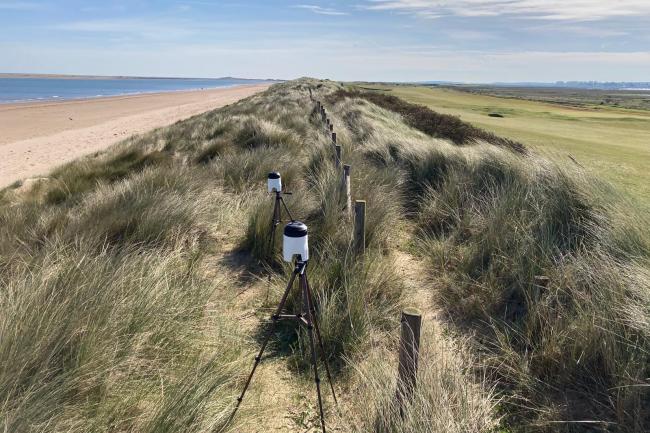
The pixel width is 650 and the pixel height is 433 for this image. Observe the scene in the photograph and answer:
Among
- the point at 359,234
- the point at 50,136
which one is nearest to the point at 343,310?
the point at 359,234

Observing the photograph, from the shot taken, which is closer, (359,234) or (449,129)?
(359,234)

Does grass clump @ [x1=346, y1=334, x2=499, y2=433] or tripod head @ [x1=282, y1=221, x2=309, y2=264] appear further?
tripod head @ [x1=282, y1=221, x2=309, y2=264]

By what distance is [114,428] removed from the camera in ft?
7.88

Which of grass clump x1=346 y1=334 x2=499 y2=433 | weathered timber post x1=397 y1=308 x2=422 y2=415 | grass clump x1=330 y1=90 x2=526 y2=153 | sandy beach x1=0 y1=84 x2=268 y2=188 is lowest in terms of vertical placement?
sandy beach x1=0 y1=84 x2=268 y2=188

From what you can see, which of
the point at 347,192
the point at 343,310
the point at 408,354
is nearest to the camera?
the point at 408,354

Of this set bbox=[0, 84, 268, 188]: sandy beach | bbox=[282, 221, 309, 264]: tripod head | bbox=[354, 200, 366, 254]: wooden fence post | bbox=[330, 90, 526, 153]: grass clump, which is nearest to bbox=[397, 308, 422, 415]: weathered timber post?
bbox=[282, 221, 309, 264]: tripod head

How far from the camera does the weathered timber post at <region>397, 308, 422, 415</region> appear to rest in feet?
8.02

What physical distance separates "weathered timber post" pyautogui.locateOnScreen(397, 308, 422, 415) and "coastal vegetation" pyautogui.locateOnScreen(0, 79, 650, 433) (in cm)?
7

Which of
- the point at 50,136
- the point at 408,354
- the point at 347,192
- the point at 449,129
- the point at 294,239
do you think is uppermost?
the point at 294,239

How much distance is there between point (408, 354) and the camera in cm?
257

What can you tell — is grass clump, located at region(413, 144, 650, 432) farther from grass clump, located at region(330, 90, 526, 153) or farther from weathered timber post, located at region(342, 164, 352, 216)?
grass clump, located at region(330, 90, 526, 153)

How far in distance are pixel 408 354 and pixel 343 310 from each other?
1.28 metres

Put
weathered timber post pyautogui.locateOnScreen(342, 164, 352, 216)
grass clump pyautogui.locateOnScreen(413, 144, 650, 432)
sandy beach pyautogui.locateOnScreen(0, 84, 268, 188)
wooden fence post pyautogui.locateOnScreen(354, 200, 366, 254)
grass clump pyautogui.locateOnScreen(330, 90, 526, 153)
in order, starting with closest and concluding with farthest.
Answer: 1. grass clump pyautogui.locateOnScreen(413, 144, 650, 432)
2. wooden fence post pyautogui.locateOnScreen(354, 200, 366, 254)
3. weathered timber post pyautogui.locateOnScreen(342, 164, 352, 216)
4. grass clump pyautogui.locateOnScreen(330, 90, 526, 153)
5. sandy beach pyautogui.locateOnScreen(0, 84, 268, 188)

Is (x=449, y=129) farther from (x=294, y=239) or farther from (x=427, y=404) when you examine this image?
(x=427, y=404)
